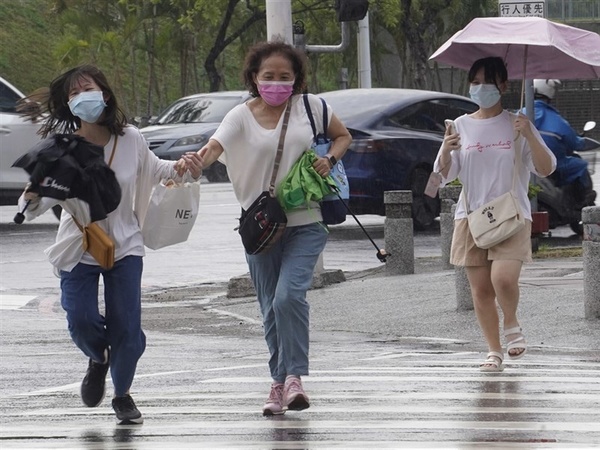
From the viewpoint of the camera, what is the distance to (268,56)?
8.07m

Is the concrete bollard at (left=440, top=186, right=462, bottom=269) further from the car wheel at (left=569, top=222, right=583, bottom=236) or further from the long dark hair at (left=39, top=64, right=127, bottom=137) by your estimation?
the long dark hair at (left=39, top=64, right=127, bottom=137)

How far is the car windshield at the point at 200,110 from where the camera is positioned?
29609 millimetres

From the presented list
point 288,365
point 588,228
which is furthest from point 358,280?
point 288,365

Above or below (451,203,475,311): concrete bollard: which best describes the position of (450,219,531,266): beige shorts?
above

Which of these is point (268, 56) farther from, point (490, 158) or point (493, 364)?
point (493, 364)

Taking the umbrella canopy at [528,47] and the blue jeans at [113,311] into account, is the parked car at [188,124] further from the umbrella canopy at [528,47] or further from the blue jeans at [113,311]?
the blue jeans at [113,311]

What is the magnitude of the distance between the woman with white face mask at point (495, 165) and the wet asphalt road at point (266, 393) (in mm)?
371

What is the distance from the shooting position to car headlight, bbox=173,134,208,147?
93.0ft

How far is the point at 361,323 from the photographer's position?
41.5 feet

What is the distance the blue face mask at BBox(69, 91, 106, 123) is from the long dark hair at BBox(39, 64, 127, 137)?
3.5 inches

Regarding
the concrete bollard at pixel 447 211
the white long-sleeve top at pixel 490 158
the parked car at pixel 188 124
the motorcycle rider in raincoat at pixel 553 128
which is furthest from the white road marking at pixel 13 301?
the parked car at pixel 188 124

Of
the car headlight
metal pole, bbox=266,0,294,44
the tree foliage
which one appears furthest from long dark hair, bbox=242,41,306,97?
the tree foliage

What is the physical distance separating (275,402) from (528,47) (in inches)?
146

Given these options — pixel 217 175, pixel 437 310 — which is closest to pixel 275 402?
pixel 437 310
